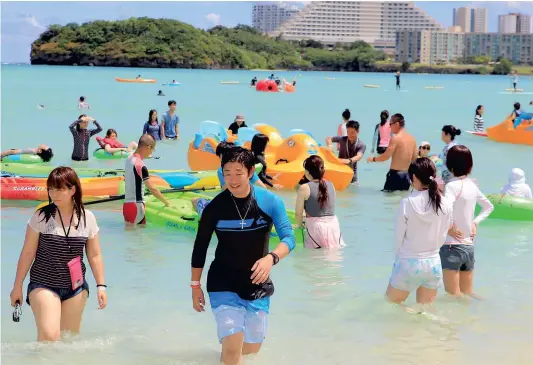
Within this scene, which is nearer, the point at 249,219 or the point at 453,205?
the point at 249,219

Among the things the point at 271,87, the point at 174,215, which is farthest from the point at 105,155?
the point at 271,87

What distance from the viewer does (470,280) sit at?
6.34m

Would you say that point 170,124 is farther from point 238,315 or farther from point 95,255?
point 238,315

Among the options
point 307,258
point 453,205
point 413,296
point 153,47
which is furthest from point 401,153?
point 153,47

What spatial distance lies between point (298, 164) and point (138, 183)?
11.2 ft

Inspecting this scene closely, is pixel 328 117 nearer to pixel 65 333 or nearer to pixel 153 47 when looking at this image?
pixel 65 333

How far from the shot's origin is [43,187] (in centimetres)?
1089

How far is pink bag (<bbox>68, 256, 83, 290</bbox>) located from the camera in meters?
4.68

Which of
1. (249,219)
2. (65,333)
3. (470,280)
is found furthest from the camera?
(470,280)

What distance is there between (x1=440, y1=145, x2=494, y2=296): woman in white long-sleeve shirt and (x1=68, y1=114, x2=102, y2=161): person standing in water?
9755mm

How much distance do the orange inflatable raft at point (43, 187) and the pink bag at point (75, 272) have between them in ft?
19.7

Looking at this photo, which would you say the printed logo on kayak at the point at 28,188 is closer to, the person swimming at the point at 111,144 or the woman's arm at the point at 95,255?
the person swimming at the point at 111,144

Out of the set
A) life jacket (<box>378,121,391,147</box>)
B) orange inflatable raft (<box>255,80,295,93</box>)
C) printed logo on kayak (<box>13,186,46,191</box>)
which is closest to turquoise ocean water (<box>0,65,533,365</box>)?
printed logo on kayak (<box>13,186,46,191</box>)

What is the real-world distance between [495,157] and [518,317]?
12.2 meters
